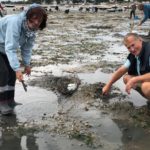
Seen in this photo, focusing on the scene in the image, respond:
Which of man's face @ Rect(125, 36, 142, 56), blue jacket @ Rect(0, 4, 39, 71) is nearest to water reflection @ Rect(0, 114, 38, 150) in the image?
blue jacket @ Rect(0, 4, 39, 71)

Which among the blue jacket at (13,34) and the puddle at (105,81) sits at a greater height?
the blue jacket at (13,34)

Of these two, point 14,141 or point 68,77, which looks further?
point 68,77

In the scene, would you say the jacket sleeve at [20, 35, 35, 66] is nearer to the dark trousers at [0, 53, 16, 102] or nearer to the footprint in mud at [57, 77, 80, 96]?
the dark trousers at [0, 53, 16, 102]

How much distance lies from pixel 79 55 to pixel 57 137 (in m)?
6.74

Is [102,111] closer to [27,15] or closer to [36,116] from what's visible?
[36,116]

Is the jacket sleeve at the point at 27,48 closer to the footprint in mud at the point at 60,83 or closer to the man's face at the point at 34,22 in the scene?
the man's face at the point at 34,22

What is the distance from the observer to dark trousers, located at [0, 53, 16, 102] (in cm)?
629

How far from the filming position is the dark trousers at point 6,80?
6293 mm

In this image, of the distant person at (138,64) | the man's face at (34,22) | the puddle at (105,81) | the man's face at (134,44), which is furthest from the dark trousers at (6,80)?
the puddle at (105,81)

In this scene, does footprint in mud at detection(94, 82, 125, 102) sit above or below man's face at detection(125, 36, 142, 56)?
below

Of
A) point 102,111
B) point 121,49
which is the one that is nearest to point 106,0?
point 121,49

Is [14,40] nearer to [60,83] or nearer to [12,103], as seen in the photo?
[12,103]

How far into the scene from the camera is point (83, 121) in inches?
243

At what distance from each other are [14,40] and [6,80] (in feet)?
2.76
